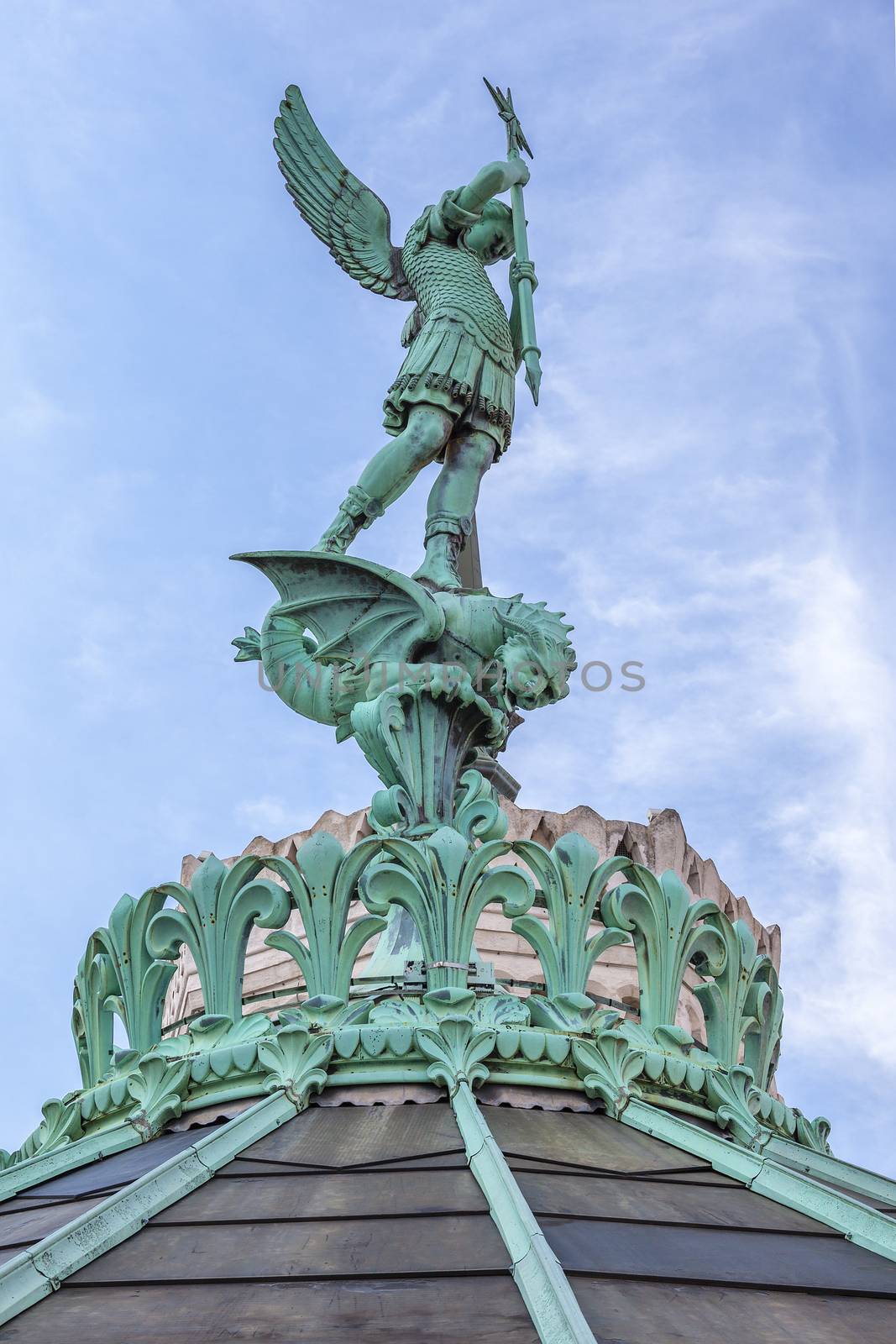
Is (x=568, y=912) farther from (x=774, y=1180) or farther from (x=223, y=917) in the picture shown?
(x=774, y=1180)

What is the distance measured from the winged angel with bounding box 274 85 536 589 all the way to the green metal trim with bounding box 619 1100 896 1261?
3816mm

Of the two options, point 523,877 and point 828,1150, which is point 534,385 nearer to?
point 523,877

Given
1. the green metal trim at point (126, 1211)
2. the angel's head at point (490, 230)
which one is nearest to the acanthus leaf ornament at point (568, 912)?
the green metal trim at point (126, 1211)

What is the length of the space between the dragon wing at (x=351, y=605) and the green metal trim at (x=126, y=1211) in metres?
3.08

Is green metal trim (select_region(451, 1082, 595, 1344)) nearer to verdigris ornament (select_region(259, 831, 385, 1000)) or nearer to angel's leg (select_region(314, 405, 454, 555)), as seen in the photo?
verdigris ornament (select_region(259, 831, 385, 1000))

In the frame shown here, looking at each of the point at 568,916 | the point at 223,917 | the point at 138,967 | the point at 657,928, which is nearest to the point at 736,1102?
the point at 657,928

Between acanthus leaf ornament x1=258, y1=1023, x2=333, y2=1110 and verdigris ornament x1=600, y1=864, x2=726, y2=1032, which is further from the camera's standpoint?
verdigris ornament x1=600, y1=864, x2=726, y2=1032

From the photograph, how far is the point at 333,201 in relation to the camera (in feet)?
37.8

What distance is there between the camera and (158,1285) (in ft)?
14.4

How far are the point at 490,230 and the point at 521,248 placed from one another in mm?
355

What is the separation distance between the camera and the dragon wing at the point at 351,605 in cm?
858

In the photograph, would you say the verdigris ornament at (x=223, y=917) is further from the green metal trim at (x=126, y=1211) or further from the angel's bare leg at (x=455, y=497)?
the angel's bare leg at (x=455, y=497)

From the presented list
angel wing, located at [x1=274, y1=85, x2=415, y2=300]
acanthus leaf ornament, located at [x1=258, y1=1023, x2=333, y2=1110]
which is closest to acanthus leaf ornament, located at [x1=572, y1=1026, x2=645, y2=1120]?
acanthus leaf ornament, located at [x1=258, y1=1023, x2=333, y2=1110]

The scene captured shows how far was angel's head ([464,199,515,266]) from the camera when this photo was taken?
10.3m
